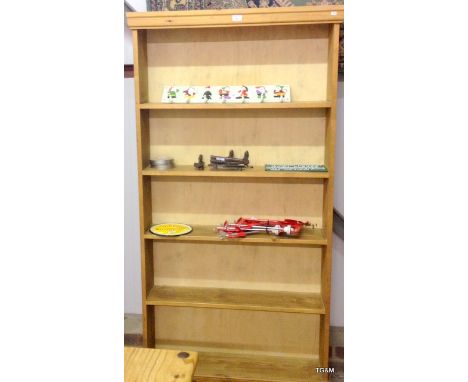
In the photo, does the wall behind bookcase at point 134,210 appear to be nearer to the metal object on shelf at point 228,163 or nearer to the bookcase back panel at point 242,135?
the bookcase back panel at point 242,135

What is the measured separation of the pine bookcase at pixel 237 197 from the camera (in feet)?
7.49

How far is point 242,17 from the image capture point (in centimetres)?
205

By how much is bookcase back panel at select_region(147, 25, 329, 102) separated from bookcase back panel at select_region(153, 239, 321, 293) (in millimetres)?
946

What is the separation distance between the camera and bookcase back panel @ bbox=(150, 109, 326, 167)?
7.77 feet

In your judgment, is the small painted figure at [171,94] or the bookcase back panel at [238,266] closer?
the small painted figure at [171,94]

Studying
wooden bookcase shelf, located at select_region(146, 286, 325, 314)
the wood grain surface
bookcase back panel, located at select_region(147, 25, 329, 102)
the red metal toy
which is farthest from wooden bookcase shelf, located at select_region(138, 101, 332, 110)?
the wood grain surface

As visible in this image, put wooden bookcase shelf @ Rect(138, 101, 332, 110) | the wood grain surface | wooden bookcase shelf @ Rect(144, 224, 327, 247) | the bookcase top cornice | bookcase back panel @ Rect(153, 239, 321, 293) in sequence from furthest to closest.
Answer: bookcase back panel @ Rect(153, 239, 321, 293)
wooden bookcase shelf @ Rect(144, 224, 327, 247)
wooden bookcase shelf @ Rect(138, 101, 332, 110)
the bookcase top cornice
the wood grain surface

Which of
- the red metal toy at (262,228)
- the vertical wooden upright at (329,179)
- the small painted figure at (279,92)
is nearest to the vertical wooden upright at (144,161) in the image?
the red metal toy at (262,228)

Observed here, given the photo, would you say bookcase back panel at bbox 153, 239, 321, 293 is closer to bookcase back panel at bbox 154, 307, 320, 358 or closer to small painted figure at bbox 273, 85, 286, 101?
bookcase back panel at bbox 154, 307, 320, 358

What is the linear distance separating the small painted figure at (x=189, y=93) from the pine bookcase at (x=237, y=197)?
89 millimetres
